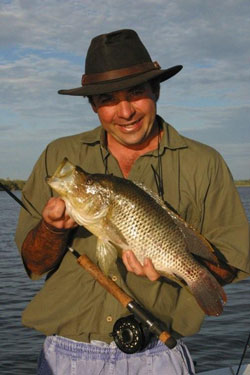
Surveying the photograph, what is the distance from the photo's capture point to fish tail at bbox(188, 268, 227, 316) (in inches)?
141

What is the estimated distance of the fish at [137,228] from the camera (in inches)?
139

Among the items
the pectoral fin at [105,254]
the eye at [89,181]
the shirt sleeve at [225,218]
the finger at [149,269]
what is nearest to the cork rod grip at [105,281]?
the pectoral fin at [105,254]

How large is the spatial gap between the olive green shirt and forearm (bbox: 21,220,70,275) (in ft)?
0.38

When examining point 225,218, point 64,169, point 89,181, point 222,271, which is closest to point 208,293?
point 222,271

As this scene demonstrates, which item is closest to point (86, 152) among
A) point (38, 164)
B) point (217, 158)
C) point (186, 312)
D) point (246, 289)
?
point (38, 164)

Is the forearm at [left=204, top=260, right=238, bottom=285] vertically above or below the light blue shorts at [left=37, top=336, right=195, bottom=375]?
above

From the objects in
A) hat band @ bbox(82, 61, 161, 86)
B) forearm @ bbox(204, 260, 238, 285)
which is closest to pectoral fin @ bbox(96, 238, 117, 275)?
forearm @ bbox(204, 260, 238, 285)

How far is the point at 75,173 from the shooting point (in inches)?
144

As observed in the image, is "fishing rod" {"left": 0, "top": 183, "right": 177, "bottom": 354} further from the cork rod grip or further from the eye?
the eye

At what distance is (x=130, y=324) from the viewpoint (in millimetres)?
3684

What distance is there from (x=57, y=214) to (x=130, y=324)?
0.82 metres

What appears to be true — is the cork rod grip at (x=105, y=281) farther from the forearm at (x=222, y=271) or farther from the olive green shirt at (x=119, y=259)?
the forearm at (x=222, y=271)

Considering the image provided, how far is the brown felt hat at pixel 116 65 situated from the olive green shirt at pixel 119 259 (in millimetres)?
370

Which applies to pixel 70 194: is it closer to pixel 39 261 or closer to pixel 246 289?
pixel 39 261
